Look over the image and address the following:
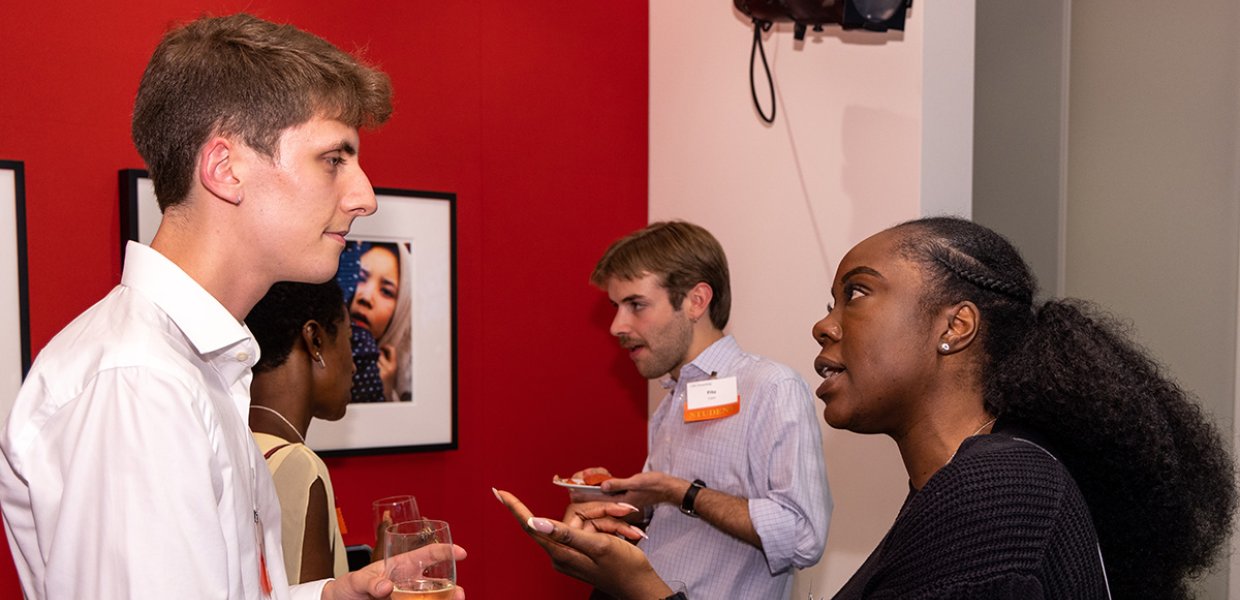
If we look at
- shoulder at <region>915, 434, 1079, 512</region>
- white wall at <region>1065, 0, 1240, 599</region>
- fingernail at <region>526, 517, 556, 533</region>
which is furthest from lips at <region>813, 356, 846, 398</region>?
white wall at <region>1065, 0, 1240, 599</region>

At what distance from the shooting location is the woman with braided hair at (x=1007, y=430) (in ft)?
4.50

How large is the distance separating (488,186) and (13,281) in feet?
4.86

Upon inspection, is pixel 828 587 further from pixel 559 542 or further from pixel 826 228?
pixel 559 542

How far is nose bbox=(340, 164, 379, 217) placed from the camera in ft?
5.16

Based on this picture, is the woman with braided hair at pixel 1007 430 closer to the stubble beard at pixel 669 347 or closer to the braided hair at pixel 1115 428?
the braided hair at pixel 1115 428

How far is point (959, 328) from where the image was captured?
5.59 feet

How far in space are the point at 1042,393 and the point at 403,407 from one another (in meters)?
2.23

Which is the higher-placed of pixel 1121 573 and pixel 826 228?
pixel 826 228

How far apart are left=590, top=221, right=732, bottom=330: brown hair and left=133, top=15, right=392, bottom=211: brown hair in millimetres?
1730

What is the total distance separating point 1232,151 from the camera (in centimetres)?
351

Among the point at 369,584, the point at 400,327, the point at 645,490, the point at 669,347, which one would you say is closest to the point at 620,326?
the point at 669,347

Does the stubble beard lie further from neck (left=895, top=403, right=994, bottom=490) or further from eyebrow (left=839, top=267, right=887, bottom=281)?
neck (left=895, top=403, right=994, bottom=490)

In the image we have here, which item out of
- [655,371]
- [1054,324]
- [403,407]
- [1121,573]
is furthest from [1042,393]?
[403,407]

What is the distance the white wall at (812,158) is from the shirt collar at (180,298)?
228cm
